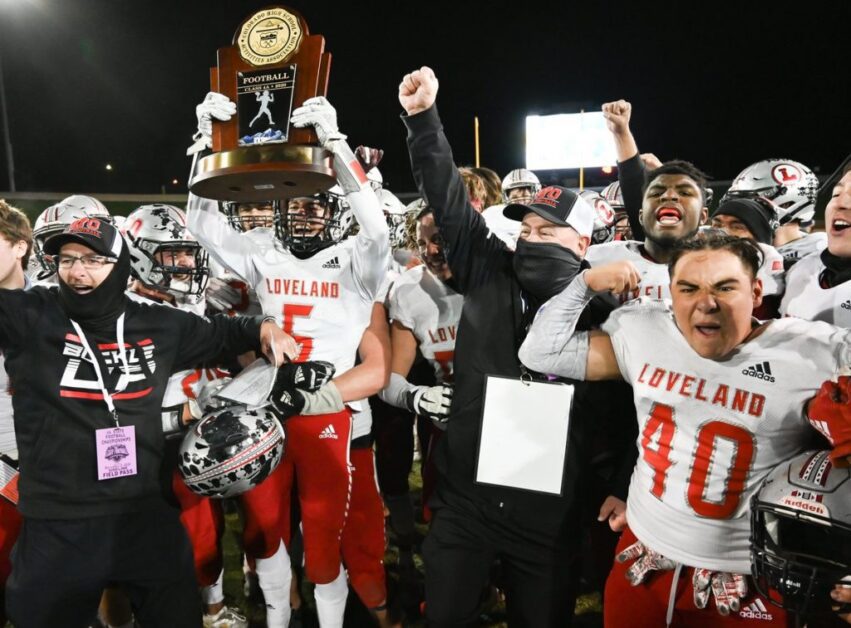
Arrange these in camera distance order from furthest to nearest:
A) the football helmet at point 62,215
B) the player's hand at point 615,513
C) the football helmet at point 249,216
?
1. the football helmet at point 62,215
2. the football helmet at point 249,216
3. the player's hand at point 615,513

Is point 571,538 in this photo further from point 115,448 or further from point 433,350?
point 115,448

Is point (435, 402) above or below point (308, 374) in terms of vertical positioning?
below

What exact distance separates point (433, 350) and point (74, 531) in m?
1.87

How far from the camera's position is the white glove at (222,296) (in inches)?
158

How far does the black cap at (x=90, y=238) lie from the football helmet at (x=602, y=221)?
354 cm

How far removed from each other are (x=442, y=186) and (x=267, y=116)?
3.47ft

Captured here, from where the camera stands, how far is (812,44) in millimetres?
25719

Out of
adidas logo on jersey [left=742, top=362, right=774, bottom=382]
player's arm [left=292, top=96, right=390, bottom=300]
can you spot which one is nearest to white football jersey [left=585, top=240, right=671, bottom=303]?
adidas logo on jersey [left=742, top=362, right=774, bottom=382]

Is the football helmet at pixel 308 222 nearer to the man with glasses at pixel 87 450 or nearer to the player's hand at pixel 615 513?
the man with glasses at pixel 87 450

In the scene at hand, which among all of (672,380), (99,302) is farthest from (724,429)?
(99,302)

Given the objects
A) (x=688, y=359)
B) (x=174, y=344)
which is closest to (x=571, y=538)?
(x=688, y=359)

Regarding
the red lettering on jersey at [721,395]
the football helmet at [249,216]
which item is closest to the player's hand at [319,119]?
the football helmet at [249,216]

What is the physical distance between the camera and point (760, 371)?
6.31 feet

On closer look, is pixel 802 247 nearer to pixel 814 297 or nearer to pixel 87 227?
pixel 814 297
